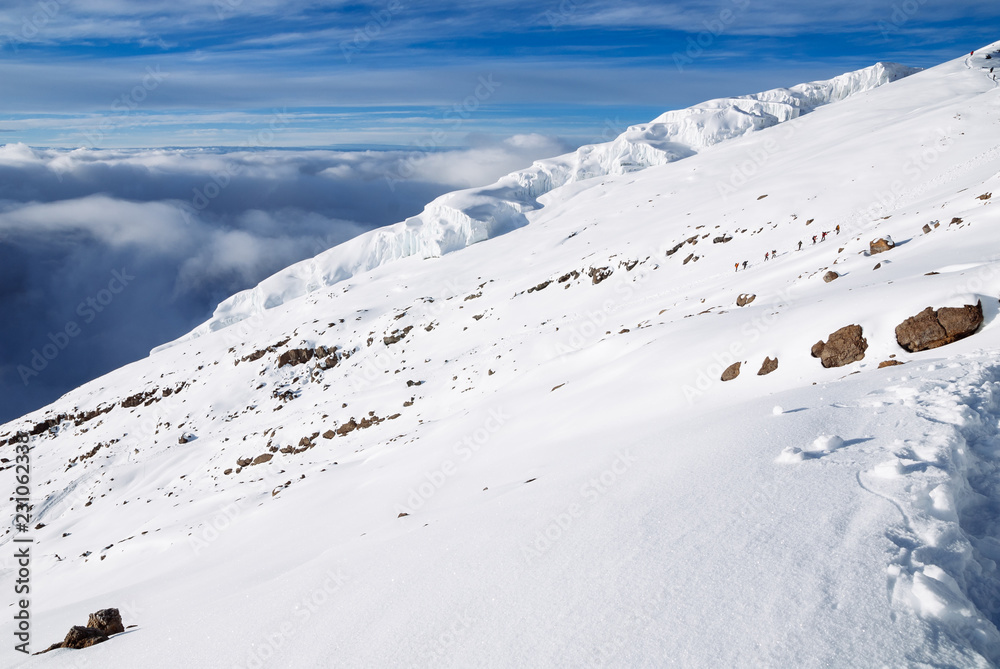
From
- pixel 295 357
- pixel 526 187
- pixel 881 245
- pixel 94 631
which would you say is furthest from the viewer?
pixel 526 187

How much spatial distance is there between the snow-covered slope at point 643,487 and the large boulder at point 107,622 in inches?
22.0

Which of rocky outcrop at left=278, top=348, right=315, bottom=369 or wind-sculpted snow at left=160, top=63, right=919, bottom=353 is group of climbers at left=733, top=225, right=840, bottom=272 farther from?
wind-sculpted snow at left=160, top=63, right=919, bottom=353

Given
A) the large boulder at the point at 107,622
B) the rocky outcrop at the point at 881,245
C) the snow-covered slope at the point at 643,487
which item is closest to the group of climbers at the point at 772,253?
the snow-covered slope at the point at 643,487

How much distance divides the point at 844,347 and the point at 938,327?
56.5 inches

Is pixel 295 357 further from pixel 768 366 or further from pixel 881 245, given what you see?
pixel 881 245

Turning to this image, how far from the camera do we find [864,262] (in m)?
16.1

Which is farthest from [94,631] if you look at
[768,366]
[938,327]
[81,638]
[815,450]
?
[938,327]

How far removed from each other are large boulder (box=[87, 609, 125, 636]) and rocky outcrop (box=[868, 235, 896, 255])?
68.8 ft

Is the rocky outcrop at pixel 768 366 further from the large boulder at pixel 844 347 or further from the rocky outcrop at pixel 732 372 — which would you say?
the large boulder at pixel 844 347

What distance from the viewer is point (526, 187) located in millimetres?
84188

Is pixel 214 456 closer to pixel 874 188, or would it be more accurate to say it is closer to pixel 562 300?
pixel 562 300

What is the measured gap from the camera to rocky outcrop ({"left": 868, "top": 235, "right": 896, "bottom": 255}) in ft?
53.6

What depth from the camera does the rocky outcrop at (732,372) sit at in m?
11.2

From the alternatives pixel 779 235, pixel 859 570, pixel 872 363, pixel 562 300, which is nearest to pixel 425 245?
pixel 562 300
